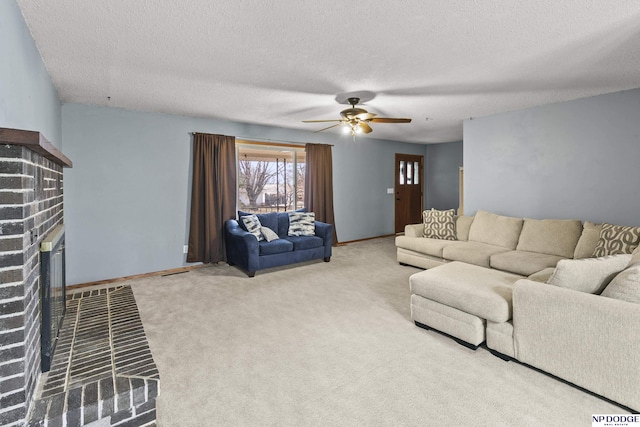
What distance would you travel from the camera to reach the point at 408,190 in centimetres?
848

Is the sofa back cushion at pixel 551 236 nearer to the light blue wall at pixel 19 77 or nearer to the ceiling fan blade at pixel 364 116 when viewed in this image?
the ceiling fan blade at pixel 364 116

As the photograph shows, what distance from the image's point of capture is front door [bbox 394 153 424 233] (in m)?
8.19

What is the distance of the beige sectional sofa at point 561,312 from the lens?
74.5 inches

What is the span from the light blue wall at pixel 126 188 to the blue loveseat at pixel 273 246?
31.1 inches

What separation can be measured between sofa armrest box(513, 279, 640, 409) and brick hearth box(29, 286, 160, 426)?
7.84 ft

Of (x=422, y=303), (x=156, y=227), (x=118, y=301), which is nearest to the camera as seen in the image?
(x=422, y=303)

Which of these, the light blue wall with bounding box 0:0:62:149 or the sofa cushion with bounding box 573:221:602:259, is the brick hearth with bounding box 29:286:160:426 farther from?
the sofa cushion with bounding box 573:221:602:259

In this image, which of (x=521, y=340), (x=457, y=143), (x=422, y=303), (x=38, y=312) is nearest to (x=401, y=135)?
(x=457, y=143)

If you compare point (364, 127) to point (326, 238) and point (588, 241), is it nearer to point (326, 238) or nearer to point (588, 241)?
point (326, 238)

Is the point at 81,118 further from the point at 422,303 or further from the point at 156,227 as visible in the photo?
the point at 422,303

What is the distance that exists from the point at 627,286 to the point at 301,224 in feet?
14.0

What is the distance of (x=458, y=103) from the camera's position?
4.31 m

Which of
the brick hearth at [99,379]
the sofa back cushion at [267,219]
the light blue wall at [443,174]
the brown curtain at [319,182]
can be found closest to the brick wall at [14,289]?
the brick hearth at [99,379]

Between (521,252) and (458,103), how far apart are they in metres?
2.10
